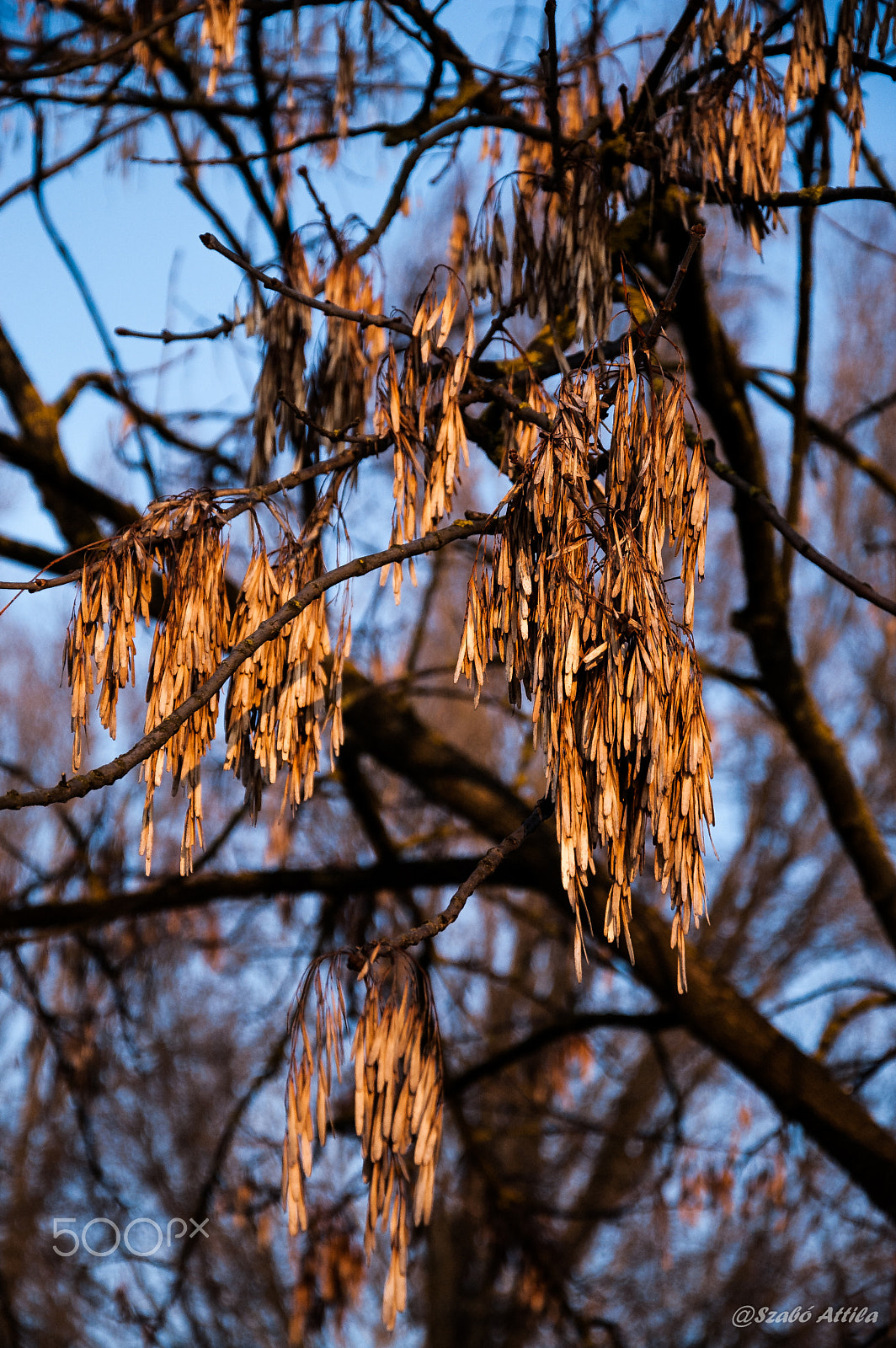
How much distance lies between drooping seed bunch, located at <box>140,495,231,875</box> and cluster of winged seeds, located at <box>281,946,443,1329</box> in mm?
208

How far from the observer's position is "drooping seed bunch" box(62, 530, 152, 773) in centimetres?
110

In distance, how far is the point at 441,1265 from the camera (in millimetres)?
4695

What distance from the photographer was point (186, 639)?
3.70 ft

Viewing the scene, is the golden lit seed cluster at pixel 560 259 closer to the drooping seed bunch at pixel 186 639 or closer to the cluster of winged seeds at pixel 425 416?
the cluster of winged seeds at pixel 425 416

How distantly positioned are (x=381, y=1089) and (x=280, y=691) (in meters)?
0.41

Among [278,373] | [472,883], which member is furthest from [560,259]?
[472,883]

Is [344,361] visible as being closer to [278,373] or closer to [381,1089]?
[278,373]

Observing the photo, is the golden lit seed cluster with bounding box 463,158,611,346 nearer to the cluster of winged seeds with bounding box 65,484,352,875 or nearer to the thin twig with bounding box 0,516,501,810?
the thin twig with bounding box 0,516,501,810

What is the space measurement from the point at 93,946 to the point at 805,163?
2.23 meters

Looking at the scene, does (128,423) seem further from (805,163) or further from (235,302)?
(805,163)

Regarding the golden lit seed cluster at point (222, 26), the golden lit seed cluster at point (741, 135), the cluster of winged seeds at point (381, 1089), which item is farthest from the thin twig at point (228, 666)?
the golden lit seed cluster at point (222, 26)

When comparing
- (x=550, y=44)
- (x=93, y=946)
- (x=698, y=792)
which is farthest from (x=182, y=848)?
(x=93, y=946)

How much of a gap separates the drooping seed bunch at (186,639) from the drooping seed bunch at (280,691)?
3cm

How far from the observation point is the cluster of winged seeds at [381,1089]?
1.00 metres
